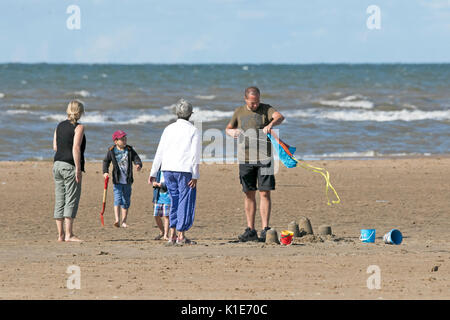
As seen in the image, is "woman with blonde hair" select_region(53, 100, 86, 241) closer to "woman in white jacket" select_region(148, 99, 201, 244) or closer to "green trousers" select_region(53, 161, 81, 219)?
"green trousers" select_region(53, 161, 81, 219)

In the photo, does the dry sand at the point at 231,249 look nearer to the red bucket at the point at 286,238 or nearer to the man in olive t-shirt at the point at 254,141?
the red bucket at the point at 286,238

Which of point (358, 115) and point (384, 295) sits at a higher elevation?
point (358, 115)

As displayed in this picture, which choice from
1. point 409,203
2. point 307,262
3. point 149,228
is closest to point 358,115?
point 409,203

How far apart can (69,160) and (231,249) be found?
2.01 metres

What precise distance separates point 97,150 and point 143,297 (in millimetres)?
14790

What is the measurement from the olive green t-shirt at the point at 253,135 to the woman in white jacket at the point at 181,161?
2.19 feet

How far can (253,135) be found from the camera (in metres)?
8.59

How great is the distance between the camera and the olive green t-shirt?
28.2 feet

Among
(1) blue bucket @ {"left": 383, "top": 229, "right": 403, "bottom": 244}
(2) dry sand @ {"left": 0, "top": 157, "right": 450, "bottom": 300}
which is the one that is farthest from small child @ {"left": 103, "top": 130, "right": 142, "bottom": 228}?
(1) blue bucket @ {"left": 383, "top": 229, "right": 403, "bottom": 244}

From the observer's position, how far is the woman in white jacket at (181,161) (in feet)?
26.5
